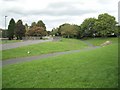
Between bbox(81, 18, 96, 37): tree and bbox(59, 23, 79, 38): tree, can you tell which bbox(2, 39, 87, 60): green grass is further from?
bbox(59, 23, 79, 38): tree

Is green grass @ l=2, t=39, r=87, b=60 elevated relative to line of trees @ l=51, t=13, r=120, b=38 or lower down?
lower down

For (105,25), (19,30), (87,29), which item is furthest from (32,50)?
(87,29)

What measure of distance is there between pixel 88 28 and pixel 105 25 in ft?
41.2

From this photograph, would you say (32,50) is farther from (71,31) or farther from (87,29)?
(71,31)

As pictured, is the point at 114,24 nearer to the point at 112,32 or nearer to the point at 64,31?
the point at 112,32

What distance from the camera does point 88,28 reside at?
8694cm

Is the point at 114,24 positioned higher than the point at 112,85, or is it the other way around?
the point at 114,24

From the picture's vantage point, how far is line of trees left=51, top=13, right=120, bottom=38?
75.2 meters

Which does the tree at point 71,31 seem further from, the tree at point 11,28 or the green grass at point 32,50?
the green grass at point 32,50

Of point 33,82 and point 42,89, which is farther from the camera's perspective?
point 33,82

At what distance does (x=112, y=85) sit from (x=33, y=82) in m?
3.16

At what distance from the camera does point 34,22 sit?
113500 mm

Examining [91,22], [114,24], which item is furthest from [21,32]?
[114,24]

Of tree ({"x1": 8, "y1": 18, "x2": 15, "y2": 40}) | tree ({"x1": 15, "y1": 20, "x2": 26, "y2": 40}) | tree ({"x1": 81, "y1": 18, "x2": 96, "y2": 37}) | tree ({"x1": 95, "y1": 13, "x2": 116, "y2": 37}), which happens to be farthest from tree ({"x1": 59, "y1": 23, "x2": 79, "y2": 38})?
tree ({"x1": 8, "y1": 18, "x2": 15, "y2": 40})
